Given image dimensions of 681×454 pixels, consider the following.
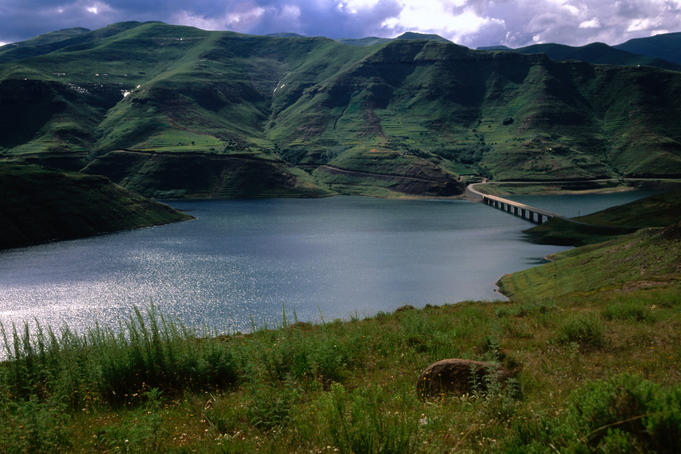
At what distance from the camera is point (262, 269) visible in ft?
290

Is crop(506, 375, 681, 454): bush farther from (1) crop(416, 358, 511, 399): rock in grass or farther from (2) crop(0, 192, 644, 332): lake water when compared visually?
(2) crop(0, 192, 644, 332): lake water

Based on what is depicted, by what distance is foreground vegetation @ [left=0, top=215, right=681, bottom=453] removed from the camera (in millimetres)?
5938

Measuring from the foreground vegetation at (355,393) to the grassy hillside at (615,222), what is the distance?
89596mm

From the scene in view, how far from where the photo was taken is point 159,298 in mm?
68750

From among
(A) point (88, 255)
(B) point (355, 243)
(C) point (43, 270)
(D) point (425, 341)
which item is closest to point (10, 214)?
(A) point (88, 255)

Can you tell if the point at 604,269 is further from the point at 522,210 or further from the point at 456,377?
the point at 522,210

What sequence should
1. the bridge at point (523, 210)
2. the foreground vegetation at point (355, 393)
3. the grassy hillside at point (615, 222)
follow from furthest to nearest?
the bridge at point (523, 210) < the grassy hillside at point (615, 222) < the foreground vegetation at point (355, 393)

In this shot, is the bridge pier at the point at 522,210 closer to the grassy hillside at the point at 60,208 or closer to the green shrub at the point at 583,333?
the grassy hillside at the point at 60,208

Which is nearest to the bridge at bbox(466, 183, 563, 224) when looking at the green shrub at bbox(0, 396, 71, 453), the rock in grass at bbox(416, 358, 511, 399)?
the rock in grass at bbox(416, 358, 511, 399)

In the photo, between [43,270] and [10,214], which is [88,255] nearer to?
[43,270]

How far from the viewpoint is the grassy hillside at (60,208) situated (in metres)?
118

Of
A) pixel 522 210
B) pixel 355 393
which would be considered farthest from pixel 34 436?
pixel 522 210

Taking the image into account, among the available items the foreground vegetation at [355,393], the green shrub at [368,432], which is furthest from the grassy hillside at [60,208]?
the green shrub at [368,432]

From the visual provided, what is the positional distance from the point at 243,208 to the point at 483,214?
310 feet
